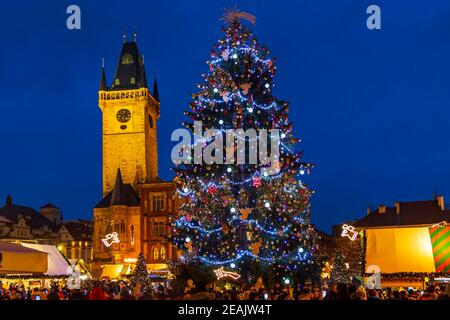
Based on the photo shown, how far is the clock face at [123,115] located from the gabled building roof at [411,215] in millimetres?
43574

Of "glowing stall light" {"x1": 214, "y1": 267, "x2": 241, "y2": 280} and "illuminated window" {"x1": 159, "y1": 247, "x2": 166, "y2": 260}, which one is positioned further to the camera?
"illuminated window" {"x1": 159, "y1": 247, "x2": 166, "y2": 260}

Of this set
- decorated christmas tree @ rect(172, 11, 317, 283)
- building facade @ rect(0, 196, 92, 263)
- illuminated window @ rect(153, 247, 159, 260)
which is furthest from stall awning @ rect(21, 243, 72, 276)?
building facade @ rect(0, 196, 92, 263)

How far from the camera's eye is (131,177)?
74875 mm

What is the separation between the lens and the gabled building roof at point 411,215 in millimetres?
33312

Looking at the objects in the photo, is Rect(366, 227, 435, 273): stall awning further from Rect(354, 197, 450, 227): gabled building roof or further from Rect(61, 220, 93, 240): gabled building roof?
Rect(61, 220, 93, 240): gabled building roof

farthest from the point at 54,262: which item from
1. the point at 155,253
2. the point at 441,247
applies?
the point at 155,253

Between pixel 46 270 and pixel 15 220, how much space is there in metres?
73.3

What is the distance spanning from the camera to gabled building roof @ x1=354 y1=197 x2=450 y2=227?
3331cm

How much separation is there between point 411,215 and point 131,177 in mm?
44457

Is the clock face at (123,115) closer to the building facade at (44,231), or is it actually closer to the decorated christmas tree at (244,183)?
the building facade at (44,231)

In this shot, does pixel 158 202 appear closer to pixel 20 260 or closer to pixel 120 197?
pixel 120 197

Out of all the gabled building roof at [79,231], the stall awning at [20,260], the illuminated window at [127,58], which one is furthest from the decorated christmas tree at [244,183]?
the gabled building roof at [79,231]

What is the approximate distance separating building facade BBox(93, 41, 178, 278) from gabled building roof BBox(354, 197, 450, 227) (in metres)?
27.0
